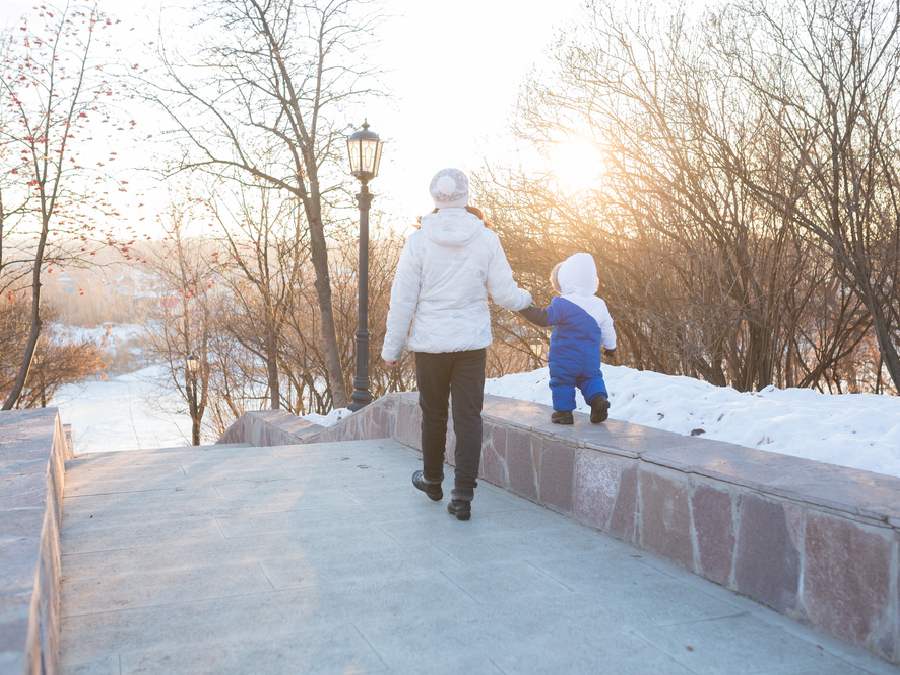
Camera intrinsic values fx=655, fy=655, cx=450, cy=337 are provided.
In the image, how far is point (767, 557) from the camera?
7.96 feet

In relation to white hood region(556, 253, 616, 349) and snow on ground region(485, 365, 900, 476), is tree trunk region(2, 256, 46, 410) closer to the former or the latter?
snow on ground region(485, 365, 900, 476)

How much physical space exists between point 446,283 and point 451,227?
0.99 feet

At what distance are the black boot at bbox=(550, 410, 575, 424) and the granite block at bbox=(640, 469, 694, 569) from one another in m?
1.03

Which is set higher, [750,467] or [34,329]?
[34,329]

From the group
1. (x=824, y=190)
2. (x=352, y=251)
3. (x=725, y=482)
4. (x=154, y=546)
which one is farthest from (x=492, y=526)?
(x=352, y=251)

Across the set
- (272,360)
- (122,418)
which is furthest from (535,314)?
(122,418)

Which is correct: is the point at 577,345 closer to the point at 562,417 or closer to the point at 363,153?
the point at 562,417

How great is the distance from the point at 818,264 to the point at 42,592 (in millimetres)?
7306

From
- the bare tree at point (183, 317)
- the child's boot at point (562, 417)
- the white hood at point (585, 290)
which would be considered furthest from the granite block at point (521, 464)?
the bare tree at point (183, 317)

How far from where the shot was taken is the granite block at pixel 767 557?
2.34 m

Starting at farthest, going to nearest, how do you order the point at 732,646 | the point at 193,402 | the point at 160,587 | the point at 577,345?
the point at 193,402, the point at 577,345, the point at 160,587, the point at 732,646

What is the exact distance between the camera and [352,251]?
1695cm

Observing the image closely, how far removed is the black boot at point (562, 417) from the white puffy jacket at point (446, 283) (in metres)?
0.80

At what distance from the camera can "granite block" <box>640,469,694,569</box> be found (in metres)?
2.80
